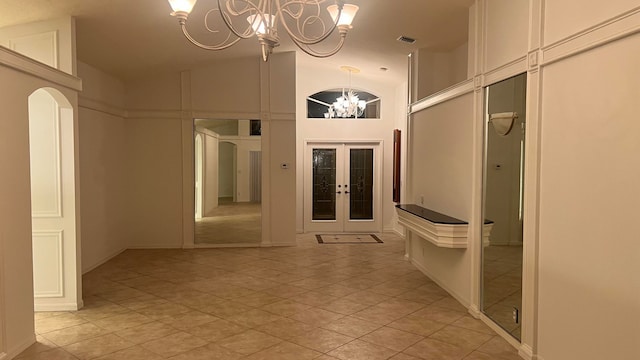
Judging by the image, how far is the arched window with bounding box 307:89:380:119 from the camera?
9.48 m

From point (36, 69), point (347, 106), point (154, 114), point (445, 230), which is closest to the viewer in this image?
point (36, 69)

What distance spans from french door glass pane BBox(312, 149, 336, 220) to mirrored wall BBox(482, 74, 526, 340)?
5605mm

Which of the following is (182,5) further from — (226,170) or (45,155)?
(226,170)

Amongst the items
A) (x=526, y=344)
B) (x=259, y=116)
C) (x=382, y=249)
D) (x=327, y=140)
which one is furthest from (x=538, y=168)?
(x=327, y=140)

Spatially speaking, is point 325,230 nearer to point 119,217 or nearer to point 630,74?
point 119,217

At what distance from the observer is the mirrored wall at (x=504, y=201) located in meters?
3.59

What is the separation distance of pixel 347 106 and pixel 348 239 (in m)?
2.91

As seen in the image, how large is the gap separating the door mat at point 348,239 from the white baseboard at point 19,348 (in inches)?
214

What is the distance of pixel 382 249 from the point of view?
7.81 m

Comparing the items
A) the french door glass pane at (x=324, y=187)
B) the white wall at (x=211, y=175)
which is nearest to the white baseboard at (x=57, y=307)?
the white wall at (x=211, y=175)

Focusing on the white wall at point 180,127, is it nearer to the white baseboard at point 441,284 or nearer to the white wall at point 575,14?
the white baseboard at point 441,284

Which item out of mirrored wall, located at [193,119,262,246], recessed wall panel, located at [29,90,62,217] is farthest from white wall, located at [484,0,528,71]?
mirrored wall, located at [193,119,262,246]

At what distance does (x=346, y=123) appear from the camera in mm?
9547

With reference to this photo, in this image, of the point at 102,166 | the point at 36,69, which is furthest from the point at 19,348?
the point at 102,166
